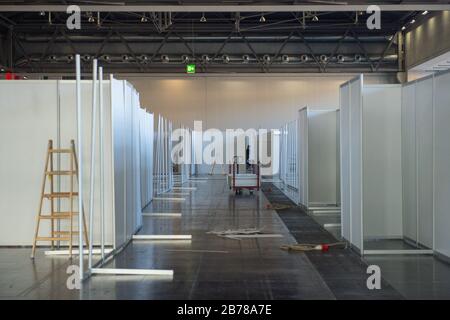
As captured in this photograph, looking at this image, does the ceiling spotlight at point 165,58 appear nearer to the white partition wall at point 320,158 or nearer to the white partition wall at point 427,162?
the white partition wall at point 320,158

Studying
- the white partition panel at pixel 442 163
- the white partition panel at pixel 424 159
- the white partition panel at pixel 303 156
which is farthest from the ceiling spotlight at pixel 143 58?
the white partition panel at pixel 442 163

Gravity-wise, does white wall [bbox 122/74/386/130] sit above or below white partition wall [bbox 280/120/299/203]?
above

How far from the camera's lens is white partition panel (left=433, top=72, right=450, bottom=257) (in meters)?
6.72

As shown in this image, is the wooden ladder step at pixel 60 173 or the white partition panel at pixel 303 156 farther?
the white partition panel at pixel 303 156

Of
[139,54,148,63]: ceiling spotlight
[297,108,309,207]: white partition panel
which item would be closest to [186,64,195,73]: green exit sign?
[139,54,148,63]: ceiling spotlight

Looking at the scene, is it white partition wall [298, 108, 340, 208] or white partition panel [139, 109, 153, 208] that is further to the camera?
white partition panel [139, 109, 153, 208]

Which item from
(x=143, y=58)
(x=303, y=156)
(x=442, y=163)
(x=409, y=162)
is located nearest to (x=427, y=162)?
(x=442, y=163)

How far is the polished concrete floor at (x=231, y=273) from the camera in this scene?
533cm

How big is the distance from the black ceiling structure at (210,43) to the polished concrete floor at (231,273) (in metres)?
12.4

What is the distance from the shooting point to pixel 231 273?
6203mm

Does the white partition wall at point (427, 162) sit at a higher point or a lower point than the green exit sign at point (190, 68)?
lower

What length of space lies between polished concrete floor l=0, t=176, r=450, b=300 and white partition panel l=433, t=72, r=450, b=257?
1.12 feet

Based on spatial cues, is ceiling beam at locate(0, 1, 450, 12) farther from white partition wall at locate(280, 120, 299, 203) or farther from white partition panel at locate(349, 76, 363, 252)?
white partition wall at locate(280, 120, 299, 203)

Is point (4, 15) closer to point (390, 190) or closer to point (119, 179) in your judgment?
point (119, 179)
